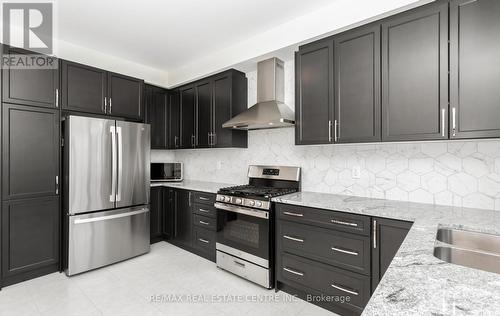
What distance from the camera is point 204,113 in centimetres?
365

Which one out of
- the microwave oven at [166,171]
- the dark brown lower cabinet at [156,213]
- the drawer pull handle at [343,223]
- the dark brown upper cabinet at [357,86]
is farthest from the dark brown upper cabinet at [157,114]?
the drawer pull handle at [343,223]

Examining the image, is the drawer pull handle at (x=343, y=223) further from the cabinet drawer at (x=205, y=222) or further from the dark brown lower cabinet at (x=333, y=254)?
the cabinet drawer at (x=205, y=222)

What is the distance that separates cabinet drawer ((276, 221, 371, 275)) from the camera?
6.48 feet

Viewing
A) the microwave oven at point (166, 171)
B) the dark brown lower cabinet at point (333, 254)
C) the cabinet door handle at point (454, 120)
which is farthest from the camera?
the microwave oven at point (166, 171)

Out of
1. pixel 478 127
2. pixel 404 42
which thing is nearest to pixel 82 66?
pixel 404 42

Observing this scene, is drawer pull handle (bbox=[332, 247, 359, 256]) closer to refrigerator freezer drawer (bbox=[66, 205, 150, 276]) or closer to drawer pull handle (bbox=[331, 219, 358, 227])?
drawer pull handle (bbox=[331, 219, 358, 227])

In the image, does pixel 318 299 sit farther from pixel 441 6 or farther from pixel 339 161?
pixel 441 6

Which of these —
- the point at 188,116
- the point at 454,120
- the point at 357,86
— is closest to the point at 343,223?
the point at 454,120

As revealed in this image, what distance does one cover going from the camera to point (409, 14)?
198cm

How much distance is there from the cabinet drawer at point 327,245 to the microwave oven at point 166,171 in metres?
2.38

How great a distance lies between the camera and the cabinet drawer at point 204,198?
315cm

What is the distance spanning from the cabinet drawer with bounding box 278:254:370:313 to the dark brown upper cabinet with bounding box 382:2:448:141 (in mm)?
1162

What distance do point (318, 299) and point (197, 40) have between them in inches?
124

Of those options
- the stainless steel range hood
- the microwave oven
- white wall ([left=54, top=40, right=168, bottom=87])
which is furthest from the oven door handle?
white wall ([left=54, top=40, right=168, bottom=87])
